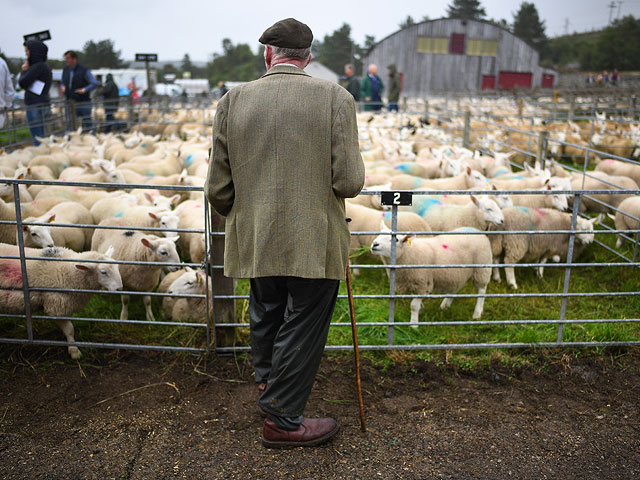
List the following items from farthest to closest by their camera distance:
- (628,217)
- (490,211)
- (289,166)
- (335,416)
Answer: (628,217), (490,211), (335,416), (289,166)

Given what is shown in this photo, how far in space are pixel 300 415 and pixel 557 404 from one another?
160 cm

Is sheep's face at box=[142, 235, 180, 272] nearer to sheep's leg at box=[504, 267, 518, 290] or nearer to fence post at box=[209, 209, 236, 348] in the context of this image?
fence post at box=[209, 209, 236, 348]

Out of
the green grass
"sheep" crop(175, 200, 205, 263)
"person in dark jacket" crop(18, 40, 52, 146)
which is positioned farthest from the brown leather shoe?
"person in dark jacket" crop(18, 40, 52, 146)

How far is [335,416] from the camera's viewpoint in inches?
126

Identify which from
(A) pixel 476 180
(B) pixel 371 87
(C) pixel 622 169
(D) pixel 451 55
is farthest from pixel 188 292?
(D) pixel 451 55

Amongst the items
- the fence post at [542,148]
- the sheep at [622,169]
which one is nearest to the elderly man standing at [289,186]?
the fence post at [542,148]

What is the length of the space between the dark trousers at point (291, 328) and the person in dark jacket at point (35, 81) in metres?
8.98

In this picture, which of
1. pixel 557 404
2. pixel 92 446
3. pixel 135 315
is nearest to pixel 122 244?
pixel 135 315

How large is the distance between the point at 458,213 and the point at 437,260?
1.39m

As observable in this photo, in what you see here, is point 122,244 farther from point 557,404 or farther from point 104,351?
point 557,404

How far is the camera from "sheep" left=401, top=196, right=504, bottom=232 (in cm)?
561

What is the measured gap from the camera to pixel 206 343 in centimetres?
386

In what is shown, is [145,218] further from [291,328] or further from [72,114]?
[72,114]

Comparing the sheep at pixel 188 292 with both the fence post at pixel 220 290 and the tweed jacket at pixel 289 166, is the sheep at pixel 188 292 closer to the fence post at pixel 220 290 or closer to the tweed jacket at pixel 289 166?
the fence post at pixel 220 290
